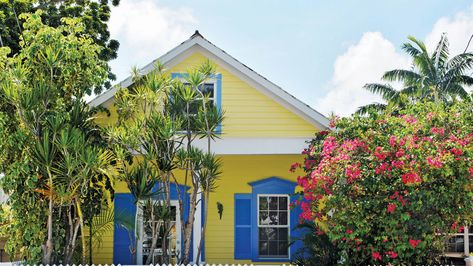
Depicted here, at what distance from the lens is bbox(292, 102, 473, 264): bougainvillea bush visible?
33.8 ft

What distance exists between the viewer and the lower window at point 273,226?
583 inches

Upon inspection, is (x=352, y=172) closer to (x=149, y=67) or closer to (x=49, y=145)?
(x=49, y=145)

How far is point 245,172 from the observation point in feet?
49.1

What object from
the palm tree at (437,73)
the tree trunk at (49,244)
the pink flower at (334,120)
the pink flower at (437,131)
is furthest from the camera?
the palm tree at (437,73)

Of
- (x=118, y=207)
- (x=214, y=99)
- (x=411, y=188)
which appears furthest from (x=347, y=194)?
(x=118, y=207)

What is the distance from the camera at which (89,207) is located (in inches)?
469

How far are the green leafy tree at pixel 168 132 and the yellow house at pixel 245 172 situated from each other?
1467 mm

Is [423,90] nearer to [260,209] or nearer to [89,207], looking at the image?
[260,209]

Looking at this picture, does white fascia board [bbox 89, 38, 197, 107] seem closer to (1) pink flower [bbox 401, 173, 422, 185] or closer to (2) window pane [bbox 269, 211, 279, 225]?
(2) window pane [bbox 269, 211, 279, 225]

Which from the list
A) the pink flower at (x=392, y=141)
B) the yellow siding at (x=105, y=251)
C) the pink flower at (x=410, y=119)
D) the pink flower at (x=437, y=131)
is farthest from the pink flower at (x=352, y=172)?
the yellow siding at (x=105, y=251)

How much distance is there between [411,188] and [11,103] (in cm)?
786

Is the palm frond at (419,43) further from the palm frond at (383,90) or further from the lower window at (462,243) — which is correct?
the lower window at (462,243)

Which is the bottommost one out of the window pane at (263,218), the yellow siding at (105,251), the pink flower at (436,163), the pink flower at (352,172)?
the yellow siding at (105,251)

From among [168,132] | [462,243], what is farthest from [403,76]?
[168,132]
